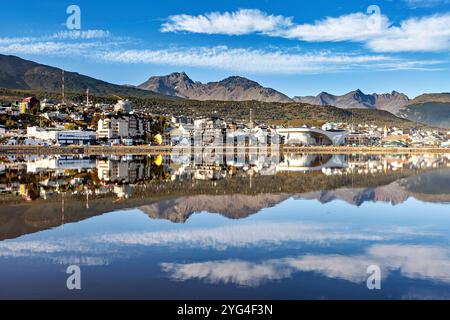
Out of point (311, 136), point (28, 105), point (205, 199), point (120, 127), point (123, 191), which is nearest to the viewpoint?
point (205, 199)

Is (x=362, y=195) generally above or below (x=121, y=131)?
below

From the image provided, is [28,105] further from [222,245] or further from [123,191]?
[222,245]

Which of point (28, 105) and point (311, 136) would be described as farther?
point (311, 136)

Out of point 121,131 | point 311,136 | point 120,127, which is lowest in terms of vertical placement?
point 311,136

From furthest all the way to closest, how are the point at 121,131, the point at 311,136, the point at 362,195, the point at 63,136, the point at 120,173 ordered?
the point at 311,136 → the point at 121,131 → the point at 63,136 → the point at 120,173 → the point at 362,195

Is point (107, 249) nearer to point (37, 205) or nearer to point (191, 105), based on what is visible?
point (37, 205)

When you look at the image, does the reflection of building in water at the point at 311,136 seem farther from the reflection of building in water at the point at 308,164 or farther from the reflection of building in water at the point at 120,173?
the reflection of building in water at the point at 120,173

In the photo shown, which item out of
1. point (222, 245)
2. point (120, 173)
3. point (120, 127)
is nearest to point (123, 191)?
point (120, 173)

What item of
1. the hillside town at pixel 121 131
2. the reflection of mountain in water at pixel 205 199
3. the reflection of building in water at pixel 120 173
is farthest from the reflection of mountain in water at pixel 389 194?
the hillside town at pixel 121 131
